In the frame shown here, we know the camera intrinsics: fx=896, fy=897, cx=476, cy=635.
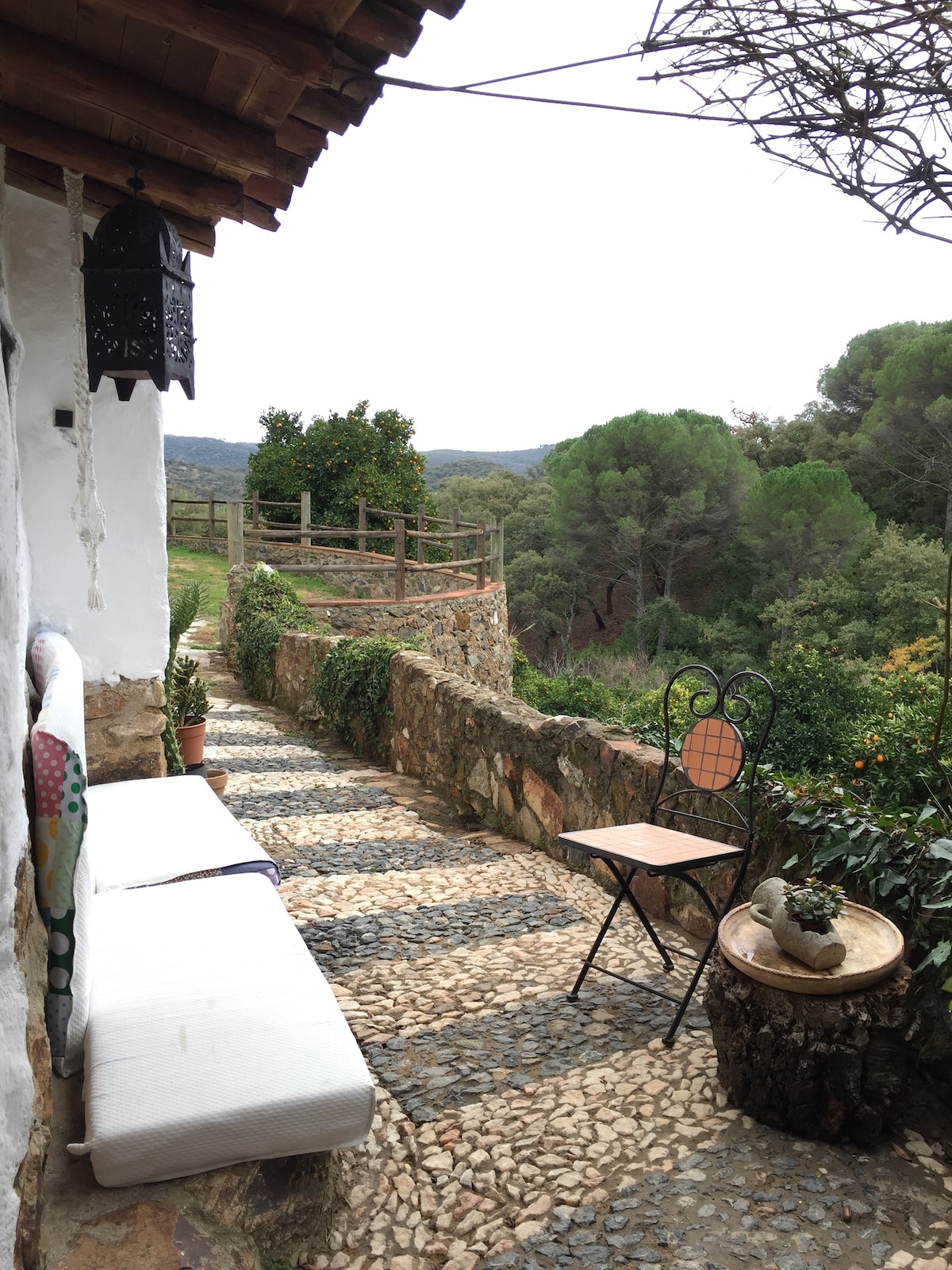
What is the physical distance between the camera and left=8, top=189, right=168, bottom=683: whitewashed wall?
2.81m

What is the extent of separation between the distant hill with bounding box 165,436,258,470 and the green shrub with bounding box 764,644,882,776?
3935cm

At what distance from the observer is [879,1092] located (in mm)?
1922

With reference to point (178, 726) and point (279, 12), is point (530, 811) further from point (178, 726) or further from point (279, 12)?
point (279, 12)

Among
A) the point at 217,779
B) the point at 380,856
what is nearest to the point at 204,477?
the point at 217,779

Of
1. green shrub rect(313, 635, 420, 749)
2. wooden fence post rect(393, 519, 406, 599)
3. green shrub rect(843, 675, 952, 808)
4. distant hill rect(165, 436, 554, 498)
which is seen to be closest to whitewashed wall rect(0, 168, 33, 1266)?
green shrub rect(843, 675, 952, 808)

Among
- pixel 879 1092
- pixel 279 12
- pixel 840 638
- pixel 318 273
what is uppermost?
pixel 318 273

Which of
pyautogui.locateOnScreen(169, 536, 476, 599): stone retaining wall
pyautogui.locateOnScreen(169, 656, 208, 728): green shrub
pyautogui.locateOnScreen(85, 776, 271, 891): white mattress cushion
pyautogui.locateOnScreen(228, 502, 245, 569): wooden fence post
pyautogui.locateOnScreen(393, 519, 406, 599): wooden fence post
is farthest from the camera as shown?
pyautogui.locateOnScreen(169, 536, 476, 599): stone retaining wall

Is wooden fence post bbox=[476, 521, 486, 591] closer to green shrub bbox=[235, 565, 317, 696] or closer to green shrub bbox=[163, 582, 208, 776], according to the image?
green shrub bbox=[235, 565, 317, 696]

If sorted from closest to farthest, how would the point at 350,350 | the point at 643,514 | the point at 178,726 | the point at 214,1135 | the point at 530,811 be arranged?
the point at 214,1135
the point at 530,811
the point at 178,726
the point at 643,514
the point at 350,350

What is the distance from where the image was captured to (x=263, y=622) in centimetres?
888

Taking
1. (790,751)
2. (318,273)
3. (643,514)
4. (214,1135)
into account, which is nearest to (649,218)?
(643,514)

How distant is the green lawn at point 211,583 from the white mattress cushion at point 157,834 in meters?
8.21

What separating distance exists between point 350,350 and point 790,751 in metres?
43.2

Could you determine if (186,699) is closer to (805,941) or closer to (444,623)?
(805,941)
